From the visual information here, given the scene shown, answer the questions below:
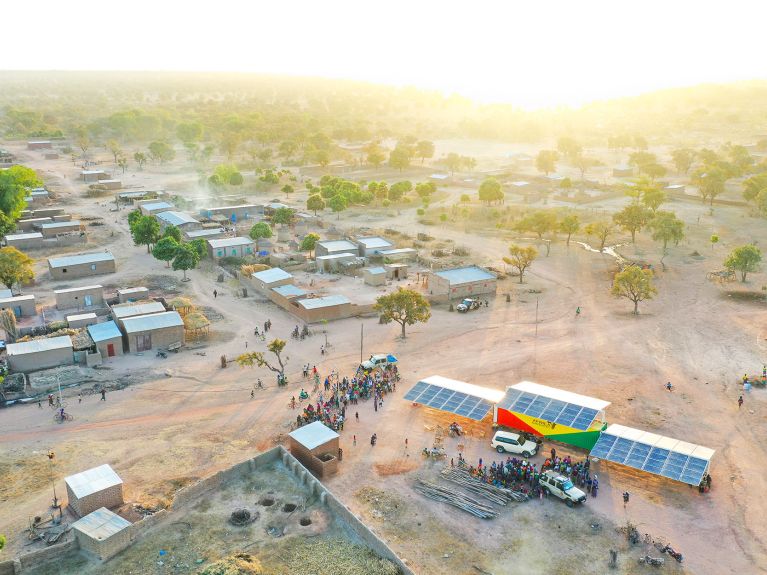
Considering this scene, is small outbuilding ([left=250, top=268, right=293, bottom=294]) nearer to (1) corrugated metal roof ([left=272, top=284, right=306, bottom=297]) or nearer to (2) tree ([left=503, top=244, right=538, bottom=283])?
(1) corrugated metal roof ([left=272, top=284, right=306, bottom=297])

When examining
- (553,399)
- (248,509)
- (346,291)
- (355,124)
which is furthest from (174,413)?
(355,124)

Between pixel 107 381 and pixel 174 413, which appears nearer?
pixel 174 413

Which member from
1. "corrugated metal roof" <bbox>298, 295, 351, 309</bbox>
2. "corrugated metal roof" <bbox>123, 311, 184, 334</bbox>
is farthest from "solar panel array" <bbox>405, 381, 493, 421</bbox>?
"corrugated metal roof" <bbox>123, 311, 184, 334</bbox>

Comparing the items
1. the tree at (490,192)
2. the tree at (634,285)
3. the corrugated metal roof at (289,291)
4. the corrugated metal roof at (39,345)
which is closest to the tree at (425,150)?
the tree at (490,192)

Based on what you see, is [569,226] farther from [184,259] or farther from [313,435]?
[313,435]

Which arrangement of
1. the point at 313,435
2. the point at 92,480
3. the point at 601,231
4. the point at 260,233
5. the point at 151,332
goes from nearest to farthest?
the point at 92,480
the point at 313,435
the point at 151,332
the point at 260,233
the point at 601,231

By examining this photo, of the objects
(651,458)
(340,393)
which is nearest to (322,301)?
(340,393)

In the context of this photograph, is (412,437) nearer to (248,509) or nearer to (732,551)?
(248,509)
